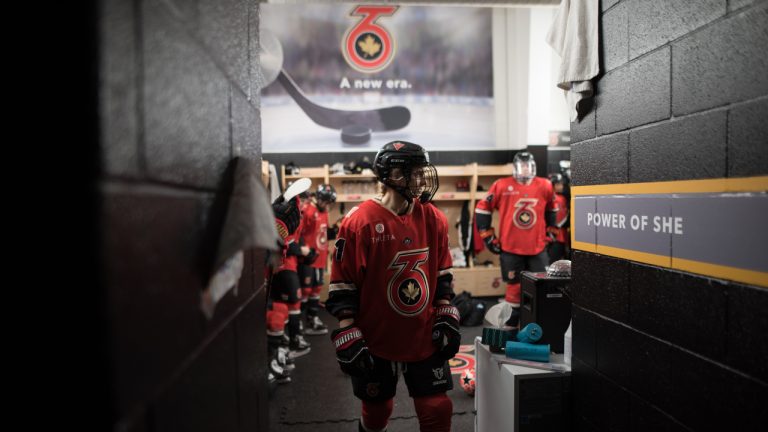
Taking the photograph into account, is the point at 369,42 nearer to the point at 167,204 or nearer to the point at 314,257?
the point at 314,257

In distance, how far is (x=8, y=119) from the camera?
0.50m

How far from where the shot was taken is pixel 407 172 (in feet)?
7.74

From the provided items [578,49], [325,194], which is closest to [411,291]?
[578,49]

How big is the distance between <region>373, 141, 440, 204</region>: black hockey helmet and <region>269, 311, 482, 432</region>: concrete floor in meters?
1.70

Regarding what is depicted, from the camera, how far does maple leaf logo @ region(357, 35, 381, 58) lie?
8289 mm

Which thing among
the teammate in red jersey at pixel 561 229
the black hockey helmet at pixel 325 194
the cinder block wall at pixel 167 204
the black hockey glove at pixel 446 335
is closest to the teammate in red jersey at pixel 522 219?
the teammate in red jersey at pixel 561 229

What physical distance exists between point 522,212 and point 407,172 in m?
3.30

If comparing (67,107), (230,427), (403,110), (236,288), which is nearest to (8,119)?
(67,107)

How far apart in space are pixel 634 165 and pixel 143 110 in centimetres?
179

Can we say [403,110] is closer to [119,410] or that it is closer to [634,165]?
[634,165]

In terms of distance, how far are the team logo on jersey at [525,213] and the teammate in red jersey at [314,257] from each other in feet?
7.31

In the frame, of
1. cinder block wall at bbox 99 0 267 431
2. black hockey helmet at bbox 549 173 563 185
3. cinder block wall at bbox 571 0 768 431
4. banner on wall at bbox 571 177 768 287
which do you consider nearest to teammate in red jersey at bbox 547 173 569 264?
black hockey helmet at bbox 549 173 563 185

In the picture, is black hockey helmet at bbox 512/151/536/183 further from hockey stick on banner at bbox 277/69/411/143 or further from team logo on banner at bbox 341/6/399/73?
team logo on banner at bbox 341/6/399/73

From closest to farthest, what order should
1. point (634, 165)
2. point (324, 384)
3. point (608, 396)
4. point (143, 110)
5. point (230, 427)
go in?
point (143, 110)
point (230, 427)
point (634, 165)
point (608, 396)
point (324, 384)
